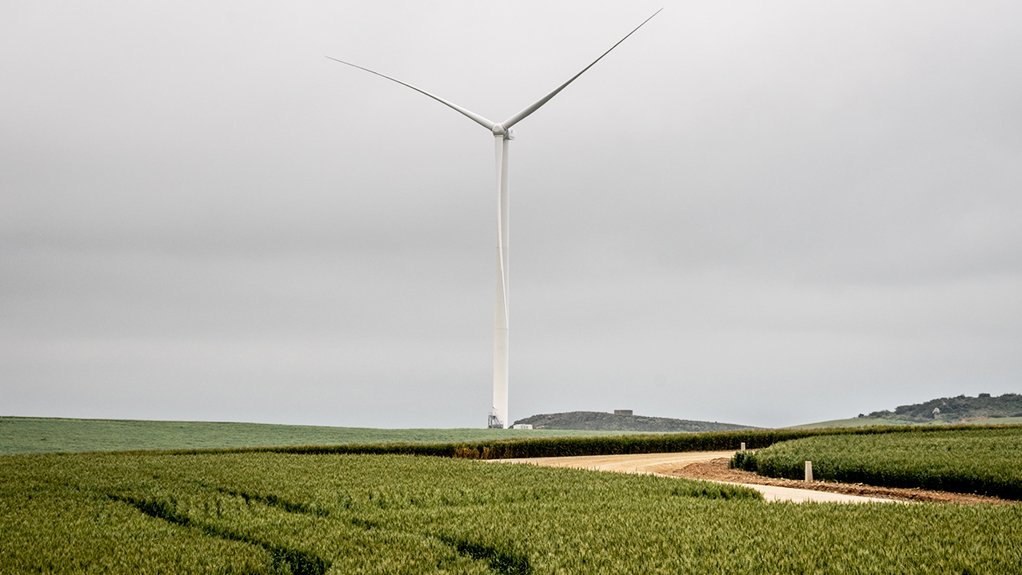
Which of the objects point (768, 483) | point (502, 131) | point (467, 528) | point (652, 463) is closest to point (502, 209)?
point (502, 131)

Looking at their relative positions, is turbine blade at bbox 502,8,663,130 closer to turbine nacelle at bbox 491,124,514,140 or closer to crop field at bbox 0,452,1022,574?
turbine nacelle at bbox 491,124,514,140

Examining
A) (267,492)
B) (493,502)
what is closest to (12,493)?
(267,492)

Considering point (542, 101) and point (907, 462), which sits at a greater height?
point (542, 101)

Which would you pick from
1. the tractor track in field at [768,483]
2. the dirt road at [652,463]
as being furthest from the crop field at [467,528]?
the dirt road at [652,463]

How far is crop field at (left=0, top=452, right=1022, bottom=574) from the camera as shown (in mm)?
12414

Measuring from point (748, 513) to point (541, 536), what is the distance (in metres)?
5.19

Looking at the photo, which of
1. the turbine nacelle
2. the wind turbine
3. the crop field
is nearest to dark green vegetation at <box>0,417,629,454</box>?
the wind turbine

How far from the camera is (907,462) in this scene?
94.6 ft

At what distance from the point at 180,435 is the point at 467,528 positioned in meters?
49.0

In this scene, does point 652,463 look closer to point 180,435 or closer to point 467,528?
point 467,528

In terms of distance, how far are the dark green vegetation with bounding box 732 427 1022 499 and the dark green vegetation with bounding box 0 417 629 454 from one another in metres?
23.6

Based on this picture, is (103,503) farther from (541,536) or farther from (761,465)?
(761,465)

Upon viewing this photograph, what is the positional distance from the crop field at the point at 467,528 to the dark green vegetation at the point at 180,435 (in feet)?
85.4

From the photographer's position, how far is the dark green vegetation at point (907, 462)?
26297mm
